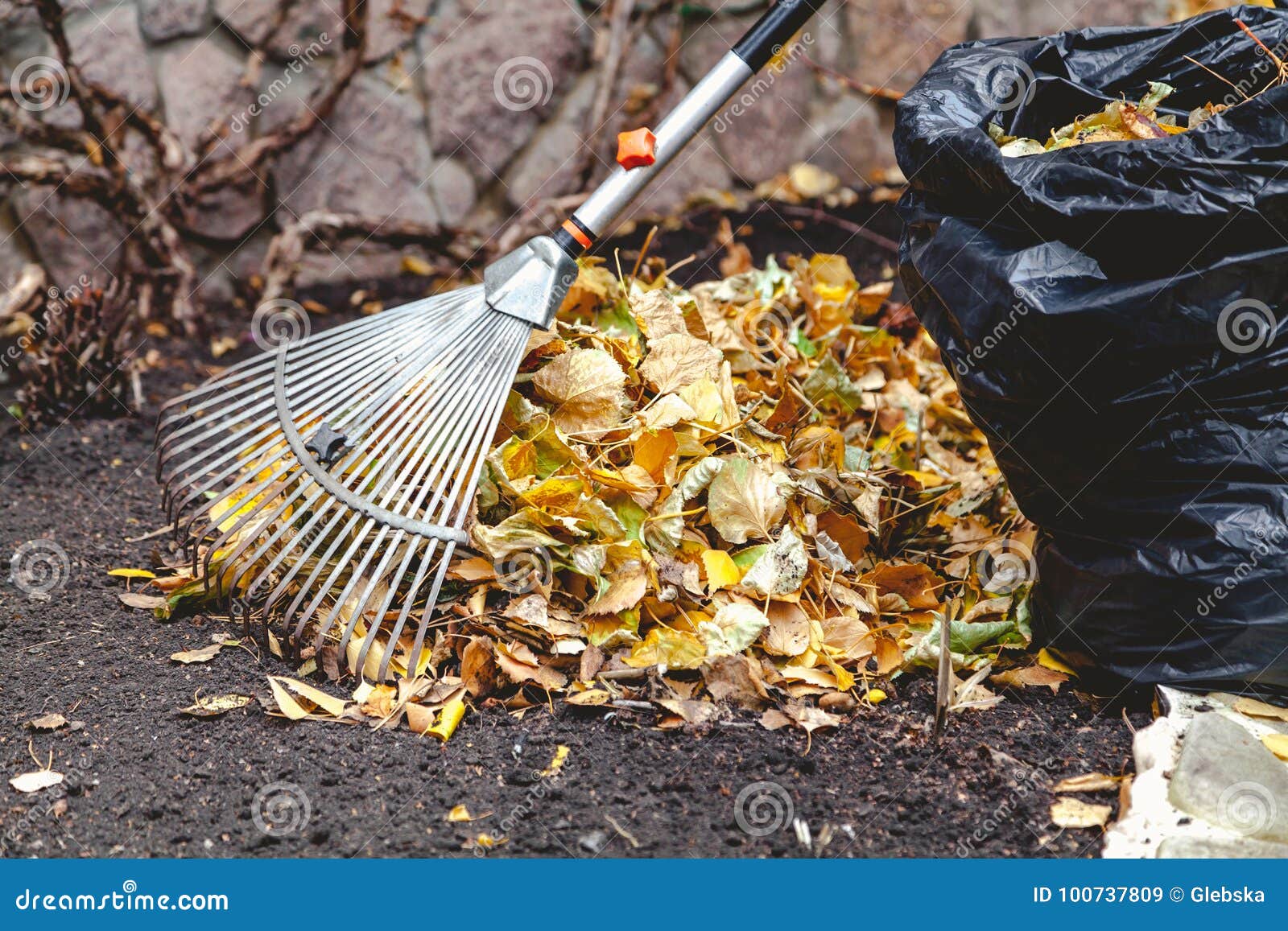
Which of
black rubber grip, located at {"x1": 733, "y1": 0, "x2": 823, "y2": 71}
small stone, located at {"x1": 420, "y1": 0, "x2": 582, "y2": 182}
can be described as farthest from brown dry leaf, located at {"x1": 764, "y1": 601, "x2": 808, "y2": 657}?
small stone, located at {"x1": 420, "y1": 0, "x2": 582, "y2": 182}

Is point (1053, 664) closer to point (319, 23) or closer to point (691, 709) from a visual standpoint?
point (691, 709)

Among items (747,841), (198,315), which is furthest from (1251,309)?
(198,315)

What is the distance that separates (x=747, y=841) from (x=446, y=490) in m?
0.75

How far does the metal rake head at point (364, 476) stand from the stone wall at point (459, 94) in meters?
1.36

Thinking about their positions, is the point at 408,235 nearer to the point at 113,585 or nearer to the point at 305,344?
the point at 305,344

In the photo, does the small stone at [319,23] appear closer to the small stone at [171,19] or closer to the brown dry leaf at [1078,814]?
the small stone at [171,19]

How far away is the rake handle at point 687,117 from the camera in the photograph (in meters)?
1.68

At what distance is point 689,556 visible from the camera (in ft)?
5.11

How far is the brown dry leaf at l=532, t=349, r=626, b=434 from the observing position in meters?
1.63

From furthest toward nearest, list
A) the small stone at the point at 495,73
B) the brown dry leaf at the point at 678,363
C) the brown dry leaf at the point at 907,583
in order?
the small stone at the point at 495,73 < the brown dry leaf at the point at 678,363 < the brown dry leaf at the point at 907,583

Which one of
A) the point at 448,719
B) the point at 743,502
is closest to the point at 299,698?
the point at 448,719

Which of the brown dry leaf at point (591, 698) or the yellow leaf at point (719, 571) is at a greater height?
the yellow leaf at point (719, 571)

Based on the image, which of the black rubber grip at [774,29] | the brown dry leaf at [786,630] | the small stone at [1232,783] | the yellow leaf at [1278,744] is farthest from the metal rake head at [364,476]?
the yellow leaf at [1278,744]

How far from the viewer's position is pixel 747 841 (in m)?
1.16
